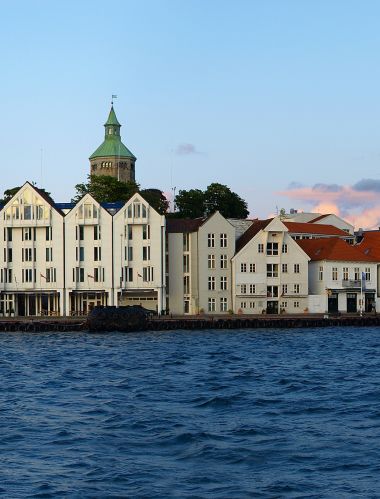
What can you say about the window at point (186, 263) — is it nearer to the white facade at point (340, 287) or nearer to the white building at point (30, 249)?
the white building at point (30, 249)

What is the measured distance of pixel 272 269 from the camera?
10738cm

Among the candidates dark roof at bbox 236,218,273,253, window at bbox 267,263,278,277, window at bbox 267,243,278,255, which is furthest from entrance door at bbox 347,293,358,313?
dark roof at bbox 236,218,273,253

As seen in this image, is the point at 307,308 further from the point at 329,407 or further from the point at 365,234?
the point at 329,407

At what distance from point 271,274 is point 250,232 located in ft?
20.8

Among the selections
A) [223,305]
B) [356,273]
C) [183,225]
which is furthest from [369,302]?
[183,225]

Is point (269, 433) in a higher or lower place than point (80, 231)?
lower

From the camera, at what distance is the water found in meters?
24.3

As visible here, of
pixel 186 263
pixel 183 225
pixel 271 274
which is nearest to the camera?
pixel 186 263

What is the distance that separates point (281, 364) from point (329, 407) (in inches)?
751

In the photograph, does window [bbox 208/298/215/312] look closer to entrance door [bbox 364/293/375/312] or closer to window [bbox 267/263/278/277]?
window [bbox 267/263/278/277]

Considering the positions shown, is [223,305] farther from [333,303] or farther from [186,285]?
[333,303]

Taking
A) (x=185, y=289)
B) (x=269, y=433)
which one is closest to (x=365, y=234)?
(x=185, y=289)

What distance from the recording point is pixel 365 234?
12588cm

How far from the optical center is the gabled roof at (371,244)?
388 feet
